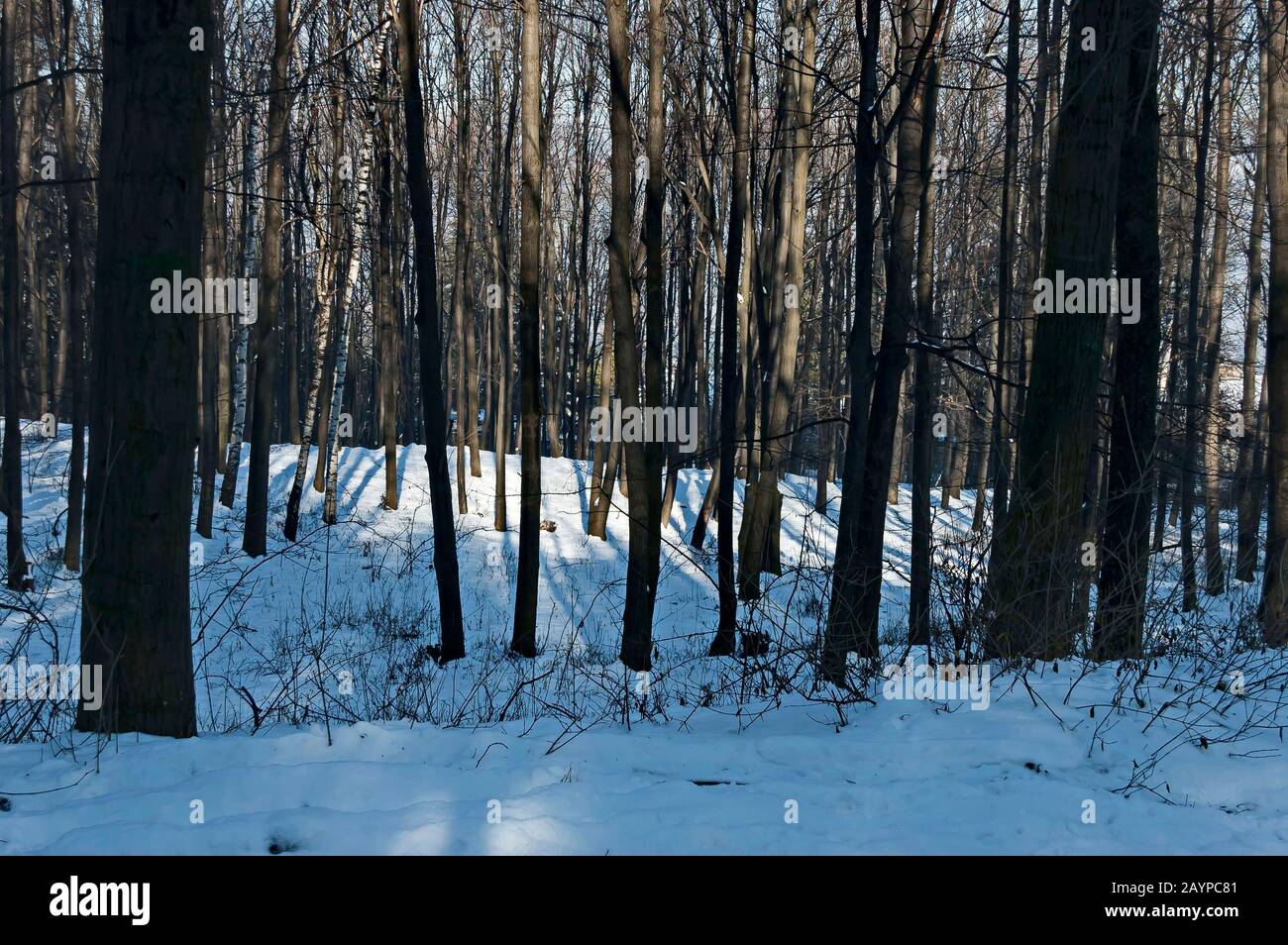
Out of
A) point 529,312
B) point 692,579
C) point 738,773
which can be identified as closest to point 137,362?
point 738,773

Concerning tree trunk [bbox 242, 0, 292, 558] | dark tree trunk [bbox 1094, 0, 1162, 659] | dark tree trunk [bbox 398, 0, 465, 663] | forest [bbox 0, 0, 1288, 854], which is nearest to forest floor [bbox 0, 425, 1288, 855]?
forest [bbox 0, 0, 1288, 854]

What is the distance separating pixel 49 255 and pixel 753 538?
2747cm

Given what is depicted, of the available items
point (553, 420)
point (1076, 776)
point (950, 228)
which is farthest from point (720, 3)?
point (553, 420)

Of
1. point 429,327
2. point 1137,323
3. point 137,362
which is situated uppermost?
point 429,327

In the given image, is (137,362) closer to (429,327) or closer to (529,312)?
(429,327)

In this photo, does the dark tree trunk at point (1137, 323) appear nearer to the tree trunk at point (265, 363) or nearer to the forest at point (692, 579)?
the forest at point (692, 579)

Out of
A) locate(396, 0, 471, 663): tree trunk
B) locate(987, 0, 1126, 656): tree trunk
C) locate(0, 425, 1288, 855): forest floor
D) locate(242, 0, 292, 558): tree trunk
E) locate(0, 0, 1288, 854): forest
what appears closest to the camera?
locate(0, 425, 1288, 855): forest floor

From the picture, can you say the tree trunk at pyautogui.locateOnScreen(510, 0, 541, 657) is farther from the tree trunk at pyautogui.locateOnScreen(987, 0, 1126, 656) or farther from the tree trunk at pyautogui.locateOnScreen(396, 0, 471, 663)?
the tree trunk at pyautogui.locateOnScreen(987, 0, 1126, 656)

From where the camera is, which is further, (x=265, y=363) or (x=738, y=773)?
(x=265, y=363)

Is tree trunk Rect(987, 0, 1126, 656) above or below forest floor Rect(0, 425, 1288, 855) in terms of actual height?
above

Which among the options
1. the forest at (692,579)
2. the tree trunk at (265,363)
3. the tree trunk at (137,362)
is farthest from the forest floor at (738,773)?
the tree trunk at (265,363)

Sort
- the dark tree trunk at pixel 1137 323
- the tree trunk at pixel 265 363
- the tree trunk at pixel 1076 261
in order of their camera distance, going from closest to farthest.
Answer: the tree trunk at pixel 1076 261
the dark tree trunk at pixel 1137 323
the tree trunk at pixel 265 363

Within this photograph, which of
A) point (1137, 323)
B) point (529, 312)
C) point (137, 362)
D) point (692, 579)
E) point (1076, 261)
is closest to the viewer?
point (137, 362)
